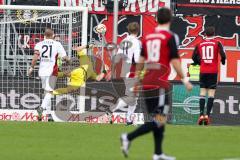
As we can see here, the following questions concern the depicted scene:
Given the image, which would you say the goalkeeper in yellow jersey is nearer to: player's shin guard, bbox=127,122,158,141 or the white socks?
the white socks

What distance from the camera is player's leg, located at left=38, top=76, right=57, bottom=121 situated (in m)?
20.0

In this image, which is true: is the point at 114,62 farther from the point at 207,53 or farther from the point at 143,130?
the point at 143,130

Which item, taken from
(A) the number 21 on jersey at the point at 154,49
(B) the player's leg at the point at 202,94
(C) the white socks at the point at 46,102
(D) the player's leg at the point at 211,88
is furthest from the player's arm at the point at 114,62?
(A) the number 21 on jersey at the point at 154,49

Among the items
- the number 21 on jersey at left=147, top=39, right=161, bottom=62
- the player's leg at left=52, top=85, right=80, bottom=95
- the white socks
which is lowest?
the white socks

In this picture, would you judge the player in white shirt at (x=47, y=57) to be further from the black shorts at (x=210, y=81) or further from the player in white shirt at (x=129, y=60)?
the black shorts at (x=210, y=81)

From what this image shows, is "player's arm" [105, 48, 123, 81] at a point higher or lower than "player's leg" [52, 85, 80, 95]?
higher

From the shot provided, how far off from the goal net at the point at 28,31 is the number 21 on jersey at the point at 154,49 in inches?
372

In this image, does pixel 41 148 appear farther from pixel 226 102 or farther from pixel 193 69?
pixel 193 69

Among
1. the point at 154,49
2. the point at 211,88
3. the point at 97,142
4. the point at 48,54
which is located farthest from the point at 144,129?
the point at 48,54

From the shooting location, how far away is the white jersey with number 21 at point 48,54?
19.9 meters

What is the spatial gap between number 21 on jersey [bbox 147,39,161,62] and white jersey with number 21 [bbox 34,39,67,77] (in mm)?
7778

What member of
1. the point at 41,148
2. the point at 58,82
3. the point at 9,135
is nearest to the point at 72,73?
the point at 58,82

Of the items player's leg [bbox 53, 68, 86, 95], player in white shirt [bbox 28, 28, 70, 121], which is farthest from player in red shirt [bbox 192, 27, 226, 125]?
player in white shirt [bbox 28, 28, 70, 121]

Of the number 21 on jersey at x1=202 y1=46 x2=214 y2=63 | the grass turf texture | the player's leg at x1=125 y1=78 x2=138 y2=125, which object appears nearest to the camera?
the grass turf texture
